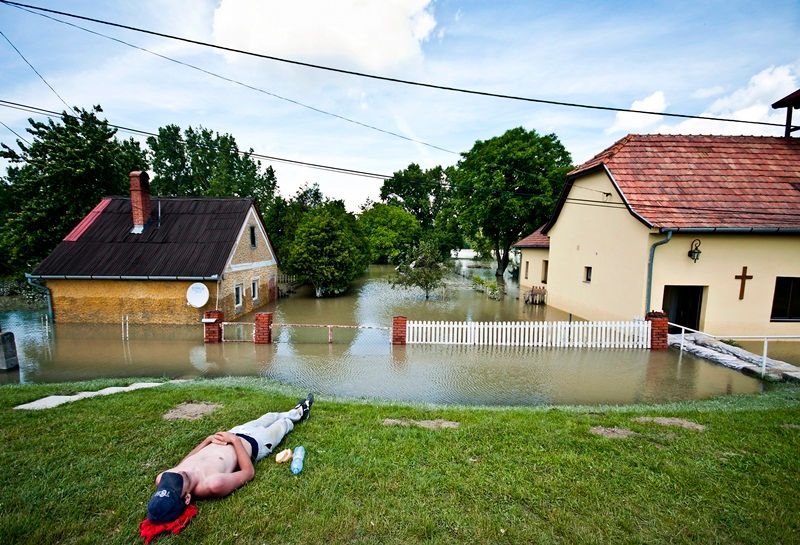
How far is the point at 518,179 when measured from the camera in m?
25.8

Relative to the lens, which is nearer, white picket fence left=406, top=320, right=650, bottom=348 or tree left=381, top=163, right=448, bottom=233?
white picket fence left=406, top=320, right=650, bottom=348

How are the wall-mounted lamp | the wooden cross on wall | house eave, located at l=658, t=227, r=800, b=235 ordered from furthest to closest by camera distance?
the wooden cross on wall → the wall-mounted lamp → house eave, located at l=658, t=227, r=800, b=235

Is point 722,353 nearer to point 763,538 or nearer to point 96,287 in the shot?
point 763,538

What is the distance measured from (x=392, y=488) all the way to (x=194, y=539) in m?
1.70

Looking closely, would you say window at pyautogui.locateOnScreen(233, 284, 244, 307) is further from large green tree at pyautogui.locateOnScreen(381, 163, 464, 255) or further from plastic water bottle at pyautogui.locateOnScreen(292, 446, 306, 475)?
large green tree at pyautogui.locateOnScreen(381, 163, 464, 255)

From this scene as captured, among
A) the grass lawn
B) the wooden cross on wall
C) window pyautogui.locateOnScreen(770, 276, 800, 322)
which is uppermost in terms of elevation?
the wooden cross on wall

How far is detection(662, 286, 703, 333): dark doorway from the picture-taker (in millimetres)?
12328

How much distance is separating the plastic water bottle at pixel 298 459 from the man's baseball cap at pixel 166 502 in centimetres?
106

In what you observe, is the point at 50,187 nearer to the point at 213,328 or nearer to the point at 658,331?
the point at 213,328

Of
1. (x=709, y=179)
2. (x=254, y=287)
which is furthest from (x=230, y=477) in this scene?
(x=709, y=179)

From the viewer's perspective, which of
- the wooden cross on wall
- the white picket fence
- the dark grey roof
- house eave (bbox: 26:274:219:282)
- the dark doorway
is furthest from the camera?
the dark grey roof

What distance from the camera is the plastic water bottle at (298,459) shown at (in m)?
3.82

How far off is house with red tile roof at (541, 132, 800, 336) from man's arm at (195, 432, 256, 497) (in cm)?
1187

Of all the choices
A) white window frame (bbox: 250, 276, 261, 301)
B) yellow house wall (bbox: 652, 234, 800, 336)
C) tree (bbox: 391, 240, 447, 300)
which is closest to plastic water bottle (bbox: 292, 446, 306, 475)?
yellow house wall (bbox: 652, 234, 800, 336)
